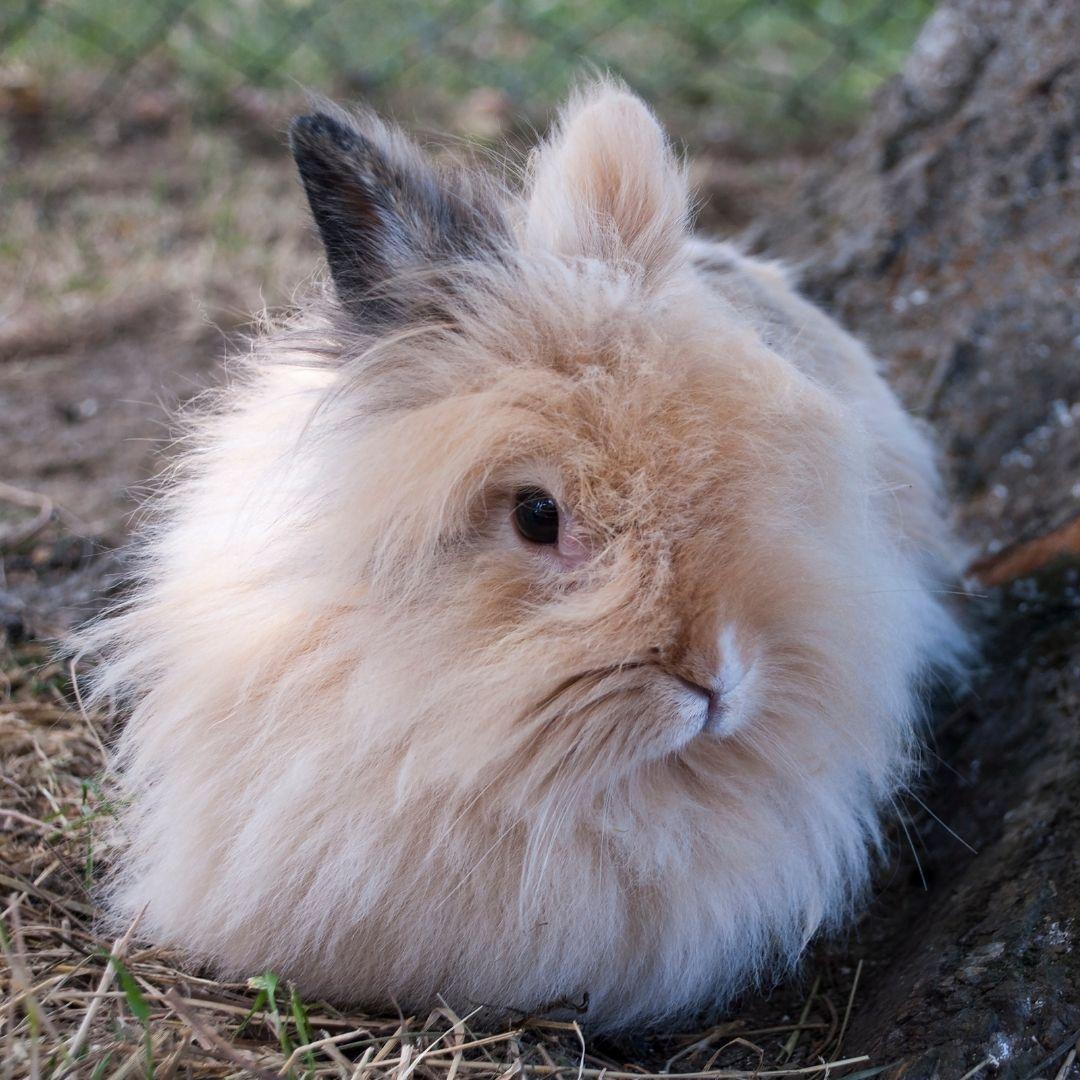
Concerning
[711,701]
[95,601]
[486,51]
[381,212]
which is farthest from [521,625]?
[486,51]

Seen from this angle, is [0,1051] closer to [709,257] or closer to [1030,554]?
[709,257]

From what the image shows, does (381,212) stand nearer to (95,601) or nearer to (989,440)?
(95,601)

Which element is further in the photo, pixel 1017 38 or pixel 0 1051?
pixel 1017 38

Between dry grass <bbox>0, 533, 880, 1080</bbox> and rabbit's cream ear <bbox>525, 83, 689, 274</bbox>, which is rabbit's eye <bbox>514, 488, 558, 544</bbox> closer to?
rabbit's cream ear <bbox>525, 83, 689, 274</bbox>

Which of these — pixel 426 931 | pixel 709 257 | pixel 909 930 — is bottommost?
pixel 426 931

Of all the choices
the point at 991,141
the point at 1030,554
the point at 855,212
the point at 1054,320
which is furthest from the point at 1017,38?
the point at 1030,554

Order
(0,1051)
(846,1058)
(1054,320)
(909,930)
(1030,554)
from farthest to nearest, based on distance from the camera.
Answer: (1054,320)
(1030,554)
(909,930)
(846,1058)
(0,1051)

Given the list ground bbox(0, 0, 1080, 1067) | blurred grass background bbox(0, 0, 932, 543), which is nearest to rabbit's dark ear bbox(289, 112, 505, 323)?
ground bbox(0, 0, 1080, 1067)
